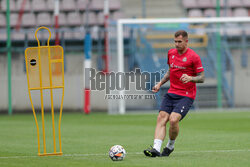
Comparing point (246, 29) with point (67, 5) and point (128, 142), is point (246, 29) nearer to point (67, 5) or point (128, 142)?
point (67, 5)

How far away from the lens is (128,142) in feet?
37.3

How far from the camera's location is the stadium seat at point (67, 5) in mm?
25047

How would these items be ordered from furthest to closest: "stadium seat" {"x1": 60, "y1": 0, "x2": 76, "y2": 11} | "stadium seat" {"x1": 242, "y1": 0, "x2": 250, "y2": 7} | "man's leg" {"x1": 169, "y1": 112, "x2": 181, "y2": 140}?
"stadium seat" {"x1": 242, "y1": 0, "x2": 250, "y2": 7} → "stadium seat" {"x1": 60, "y1": 0, "x2": 76, "y2": 11} → "man's leg" {"x1": 169, "y1": 112, "x2": 181, "y2": 140}

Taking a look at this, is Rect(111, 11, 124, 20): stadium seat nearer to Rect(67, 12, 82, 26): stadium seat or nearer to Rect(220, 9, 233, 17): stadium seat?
Rect(67, 12, 82, 26): stadium seat

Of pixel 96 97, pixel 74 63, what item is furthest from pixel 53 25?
pixel 96 97

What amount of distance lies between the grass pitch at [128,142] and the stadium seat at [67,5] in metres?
7.48

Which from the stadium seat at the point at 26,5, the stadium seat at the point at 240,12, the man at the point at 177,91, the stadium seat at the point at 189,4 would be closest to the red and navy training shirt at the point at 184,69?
the man at the point at 177,91

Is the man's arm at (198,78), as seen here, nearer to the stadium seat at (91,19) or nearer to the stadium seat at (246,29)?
the stadium seat at (246,29)

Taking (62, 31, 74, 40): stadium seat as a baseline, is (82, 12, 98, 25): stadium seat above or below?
above

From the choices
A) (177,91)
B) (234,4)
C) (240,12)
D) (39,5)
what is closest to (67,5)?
(39,5)

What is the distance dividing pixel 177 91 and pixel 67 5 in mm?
16962

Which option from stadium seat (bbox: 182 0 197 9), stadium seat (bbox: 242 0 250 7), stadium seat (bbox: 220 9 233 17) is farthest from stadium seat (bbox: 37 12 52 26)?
stadium seat (bbox: 242 0 250 7)

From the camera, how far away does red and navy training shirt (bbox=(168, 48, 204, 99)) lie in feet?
28.7

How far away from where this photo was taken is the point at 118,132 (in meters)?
13.9
